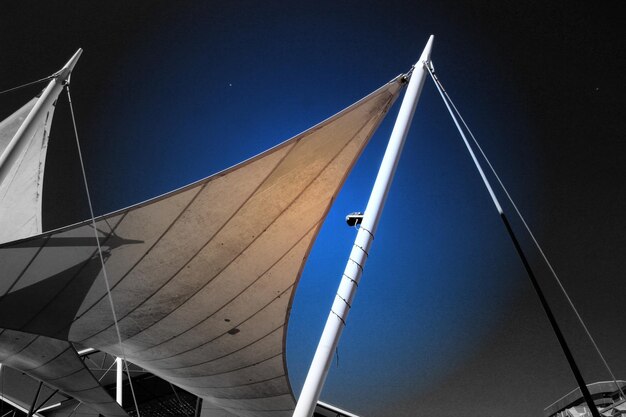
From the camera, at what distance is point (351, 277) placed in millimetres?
3289

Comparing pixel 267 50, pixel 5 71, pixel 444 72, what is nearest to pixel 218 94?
pixel 267 50

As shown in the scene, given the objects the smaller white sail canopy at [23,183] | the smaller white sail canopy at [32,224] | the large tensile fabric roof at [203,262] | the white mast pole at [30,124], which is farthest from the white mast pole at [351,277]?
the smaller white sail canopy at [23,183]

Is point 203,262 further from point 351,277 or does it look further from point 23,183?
point 23,183

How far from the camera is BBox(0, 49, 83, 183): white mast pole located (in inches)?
280

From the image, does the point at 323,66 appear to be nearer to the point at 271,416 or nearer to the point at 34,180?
the point at 34,180

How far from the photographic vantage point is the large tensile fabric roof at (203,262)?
6020mm

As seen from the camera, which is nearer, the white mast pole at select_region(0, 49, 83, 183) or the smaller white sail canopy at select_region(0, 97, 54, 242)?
the white mast pole at select_region(0, 49, 83, 183)

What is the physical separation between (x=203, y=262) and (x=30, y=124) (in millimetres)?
3727

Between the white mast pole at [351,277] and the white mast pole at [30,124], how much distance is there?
5979 millimetres

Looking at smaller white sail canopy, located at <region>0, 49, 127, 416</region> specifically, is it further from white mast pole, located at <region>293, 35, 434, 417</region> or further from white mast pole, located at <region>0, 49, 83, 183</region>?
white mast pole, located at <region>293, 35, 434, 417</region>

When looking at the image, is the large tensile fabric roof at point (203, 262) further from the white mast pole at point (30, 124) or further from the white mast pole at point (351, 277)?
the white mast pole at point (30, 124)

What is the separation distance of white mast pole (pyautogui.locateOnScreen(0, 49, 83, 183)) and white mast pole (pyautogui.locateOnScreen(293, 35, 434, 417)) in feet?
19.6

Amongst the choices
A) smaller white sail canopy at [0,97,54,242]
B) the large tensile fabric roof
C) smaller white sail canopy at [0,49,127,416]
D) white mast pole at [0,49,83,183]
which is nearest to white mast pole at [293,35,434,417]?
the large tensile fabric roof

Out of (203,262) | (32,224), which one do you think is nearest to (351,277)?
(203,262)
